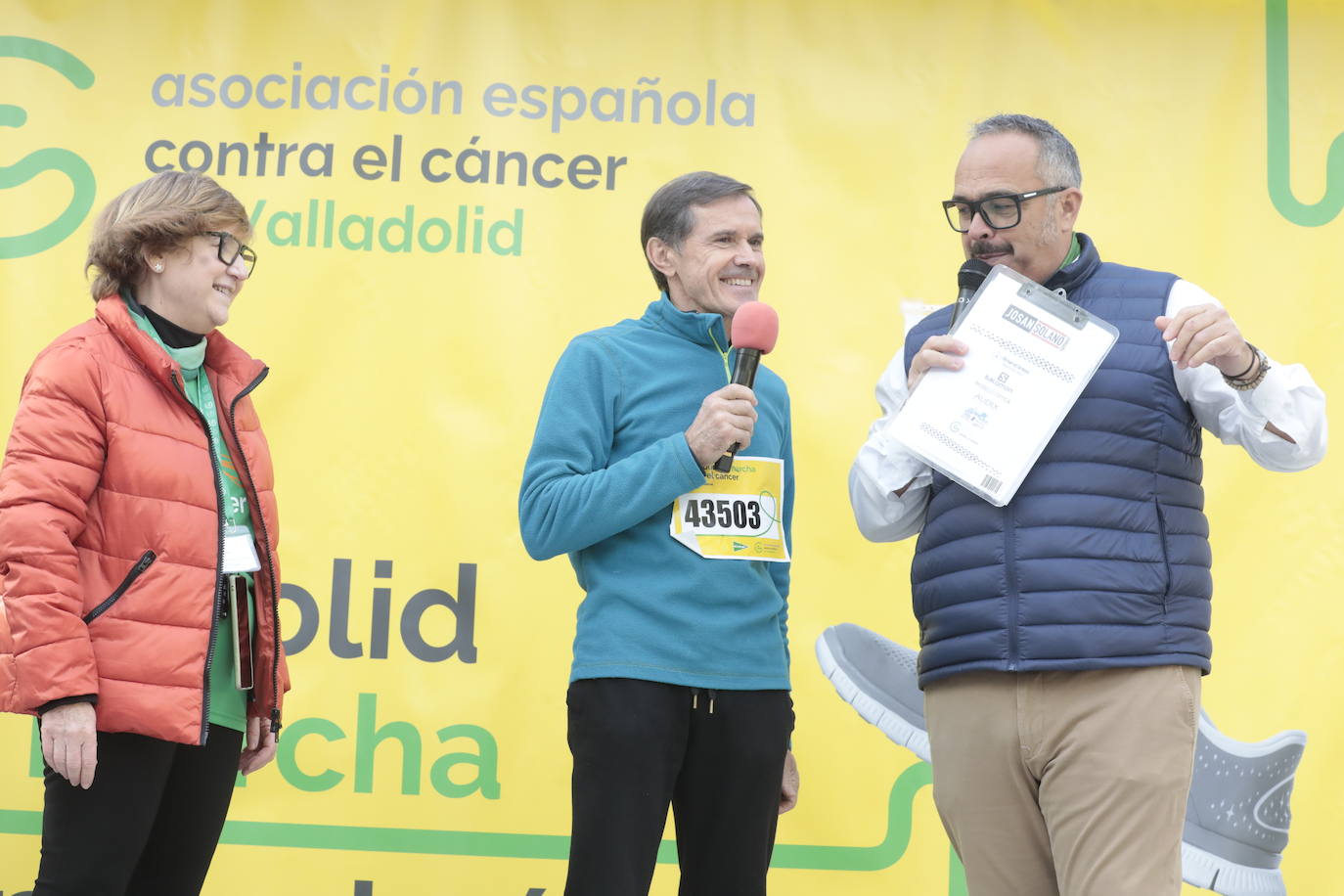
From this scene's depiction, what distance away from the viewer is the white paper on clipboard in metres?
2.01

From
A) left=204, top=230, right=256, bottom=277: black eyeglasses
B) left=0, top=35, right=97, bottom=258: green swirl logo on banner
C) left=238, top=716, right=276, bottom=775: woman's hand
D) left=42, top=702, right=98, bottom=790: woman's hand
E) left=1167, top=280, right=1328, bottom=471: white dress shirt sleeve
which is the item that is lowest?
left=238, top=716, right=276, bottom=775: woman's hand

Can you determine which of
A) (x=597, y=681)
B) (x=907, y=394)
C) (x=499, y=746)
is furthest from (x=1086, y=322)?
(x=499, y=746)

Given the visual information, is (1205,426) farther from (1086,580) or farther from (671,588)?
(671,588)

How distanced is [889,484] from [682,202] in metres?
0.69

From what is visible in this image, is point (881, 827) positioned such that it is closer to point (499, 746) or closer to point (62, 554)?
point (499, 746)

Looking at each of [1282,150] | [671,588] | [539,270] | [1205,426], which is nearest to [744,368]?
[671,588]

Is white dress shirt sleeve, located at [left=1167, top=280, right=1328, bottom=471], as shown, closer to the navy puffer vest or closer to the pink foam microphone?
the navy puffer vest

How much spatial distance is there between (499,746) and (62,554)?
1.47 meters

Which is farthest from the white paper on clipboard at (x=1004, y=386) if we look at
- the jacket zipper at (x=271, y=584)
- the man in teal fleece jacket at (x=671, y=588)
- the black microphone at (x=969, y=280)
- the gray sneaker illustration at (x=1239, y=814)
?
the gray sneaker illustration at (x=1239, y=814)

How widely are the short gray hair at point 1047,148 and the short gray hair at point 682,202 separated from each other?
49 cm

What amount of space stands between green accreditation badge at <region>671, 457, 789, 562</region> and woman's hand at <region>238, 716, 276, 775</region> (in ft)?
2.73

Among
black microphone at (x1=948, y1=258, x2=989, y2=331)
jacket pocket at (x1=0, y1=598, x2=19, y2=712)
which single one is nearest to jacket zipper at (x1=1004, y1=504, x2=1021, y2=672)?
black microphone at (x1=948, y1=258, x2=989, y2=331)

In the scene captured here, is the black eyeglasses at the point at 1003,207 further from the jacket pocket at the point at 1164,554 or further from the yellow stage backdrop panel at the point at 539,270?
the yellow stage backdrop panel at the point at 539,270

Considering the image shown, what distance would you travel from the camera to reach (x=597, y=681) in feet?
7.13
